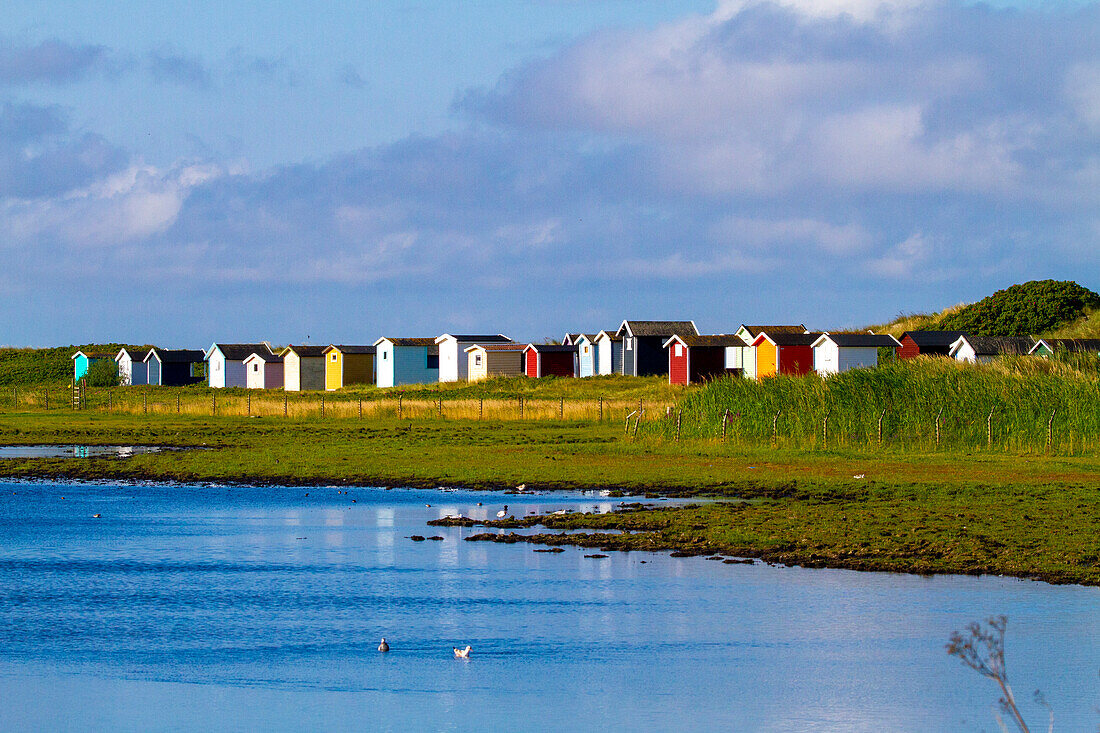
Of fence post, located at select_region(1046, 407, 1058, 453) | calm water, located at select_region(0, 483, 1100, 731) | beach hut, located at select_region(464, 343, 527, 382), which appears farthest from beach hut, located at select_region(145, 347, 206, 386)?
calm water, located at select_region(0, 483, 1100, 731)

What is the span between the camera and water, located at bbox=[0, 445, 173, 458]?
162 ft

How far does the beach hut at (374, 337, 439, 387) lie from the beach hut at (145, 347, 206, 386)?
77.9 ft

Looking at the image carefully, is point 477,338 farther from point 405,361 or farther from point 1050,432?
point 1050,432

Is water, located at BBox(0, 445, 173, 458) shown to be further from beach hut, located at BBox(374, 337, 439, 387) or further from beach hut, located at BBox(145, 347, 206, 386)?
beach hut, located at BBox(145, 347, 206, 386)

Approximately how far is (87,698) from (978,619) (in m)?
11.1

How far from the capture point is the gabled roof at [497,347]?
Answer: 368 feet

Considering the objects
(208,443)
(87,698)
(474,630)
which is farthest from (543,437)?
(87,698)

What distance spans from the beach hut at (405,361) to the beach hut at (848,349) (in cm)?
3771

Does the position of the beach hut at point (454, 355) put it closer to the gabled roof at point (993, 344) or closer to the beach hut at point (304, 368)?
the beach hut at point (304, 368)

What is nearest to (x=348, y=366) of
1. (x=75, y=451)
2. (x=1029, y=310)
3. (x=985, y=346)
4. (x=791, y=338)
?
(x=791, y=338)

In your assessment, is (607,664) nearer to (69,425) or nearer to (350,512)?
(350,512)

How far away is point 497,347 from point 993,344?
4252cm

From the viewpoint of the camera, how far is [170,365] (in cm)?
12838

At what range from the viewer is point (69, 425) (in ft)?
231
